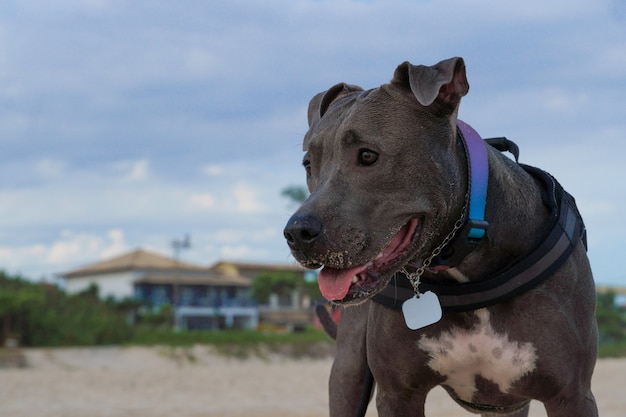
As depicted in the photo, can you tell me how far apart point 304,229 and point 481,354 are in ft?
4.01

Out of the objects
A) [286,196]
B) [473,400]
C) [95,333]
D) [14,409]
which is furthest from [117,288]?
[473,400]

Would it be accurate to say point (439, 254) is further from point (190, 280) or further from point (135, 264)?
point (135, 264)

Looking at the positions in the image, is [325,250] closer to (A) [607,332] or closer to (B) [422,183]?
(B) [422,183]

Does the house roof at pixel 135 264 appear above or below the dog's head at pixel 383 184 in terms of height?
above

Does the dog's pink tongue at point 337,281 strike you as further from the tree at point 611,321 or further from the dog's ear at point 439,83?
the tree at point 611,321

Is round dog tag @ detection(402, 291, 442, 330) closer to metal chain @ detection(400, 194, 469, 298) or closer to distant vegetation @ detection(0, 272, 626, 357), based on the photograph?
metal chain @ detection(400, 194, 469, 298)

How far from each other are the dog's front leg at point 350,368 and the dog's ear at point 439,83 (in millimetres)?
1313

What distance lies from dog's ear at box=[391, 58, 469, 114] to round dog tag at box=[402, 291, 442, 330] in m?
0.88

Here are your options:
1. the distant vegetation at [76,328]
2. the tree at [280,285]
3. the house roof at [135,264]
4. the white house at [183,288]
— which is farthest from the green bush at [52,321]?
the house roof at [135,264]

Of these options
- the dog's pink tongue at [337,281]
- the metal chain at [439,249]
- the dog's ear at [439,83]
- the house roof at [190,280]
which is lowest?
the dog's pink tongue at [337,281]

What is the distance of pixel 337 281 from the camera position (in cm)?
329

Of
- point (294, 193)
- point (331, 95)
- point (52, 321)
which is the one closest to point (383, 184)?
point (331, 95)

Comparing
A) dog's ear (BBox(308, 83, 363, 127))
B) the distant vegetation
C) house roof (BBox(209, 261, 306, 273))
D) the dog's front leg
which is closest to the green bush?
→ the distant vegetation

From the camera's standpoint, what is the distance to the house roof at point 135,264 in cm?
6156
